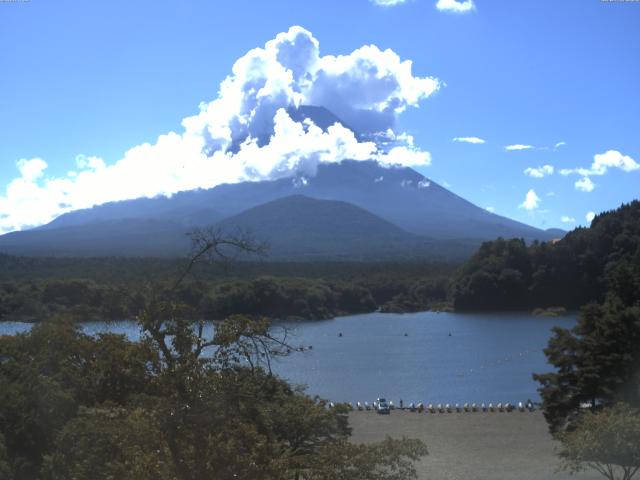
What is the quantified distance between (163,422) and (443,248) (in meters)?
99.3

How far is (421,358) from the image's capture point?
30.2m

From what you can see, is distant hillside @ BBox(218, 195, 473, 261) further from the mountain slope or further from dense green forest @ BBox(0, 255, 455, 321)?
dense green forest @ BBox(0, 255, 455, 321)

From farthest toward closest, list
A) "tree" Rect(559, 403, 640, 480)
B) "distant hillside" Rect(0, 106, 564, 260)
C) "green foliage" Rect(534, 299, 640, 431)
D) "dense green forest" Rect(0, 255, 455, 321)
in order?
"distant hillside" Rect(0, 106, 564, 260) → "dense green forest" Rect(0, 255, 455, 321) → "green foliage" Rect(534, 299, 640, 431) → "tree" Rect(559, 403, 640, 480)

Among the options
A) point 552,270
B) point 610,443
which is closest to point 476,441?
point 610,443

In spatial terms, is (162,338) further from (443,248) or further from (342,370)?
(443,248)

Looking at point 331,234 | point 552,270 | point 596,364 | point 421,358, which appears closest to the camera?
point 596,364

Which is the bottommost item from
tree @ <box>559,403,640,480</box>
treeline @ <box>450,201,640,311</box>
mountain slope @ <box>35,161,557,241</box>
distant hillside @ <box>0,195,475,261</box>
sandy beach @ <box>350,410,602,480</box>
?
sandy beach @ <box>350,410,602,480</box>

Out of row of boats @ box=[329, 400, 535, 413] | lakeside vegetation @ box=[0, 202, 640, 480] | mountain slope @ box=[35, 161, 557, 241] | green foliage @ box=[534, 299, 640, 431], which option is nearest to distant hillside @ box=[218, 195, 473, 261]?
mountain slope @ box=[35, 161, 557, 241]

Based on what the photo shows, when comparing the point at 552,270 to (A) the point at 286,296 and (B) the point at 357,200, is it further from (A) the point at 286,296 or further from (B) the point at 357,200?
(B) the point at 357,200

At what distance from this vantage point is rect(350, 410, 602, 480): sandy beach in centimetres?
1304

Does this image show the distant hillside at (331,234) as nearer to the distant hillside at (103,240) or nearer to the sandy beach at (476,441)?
the distant hillside at (103,240)

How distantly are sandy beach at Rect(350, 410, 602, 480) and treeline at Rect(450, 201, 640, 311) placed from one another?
30.2 m

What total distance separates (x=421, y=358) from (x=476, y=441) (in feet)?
47.7

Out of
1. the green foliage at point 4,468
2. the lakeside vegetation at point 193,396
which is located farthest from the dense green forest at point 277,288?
the green foliage at point 4,468
